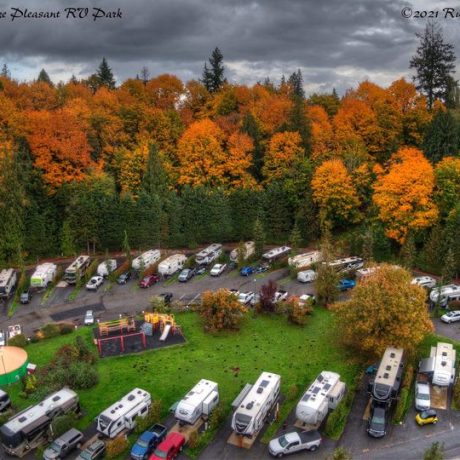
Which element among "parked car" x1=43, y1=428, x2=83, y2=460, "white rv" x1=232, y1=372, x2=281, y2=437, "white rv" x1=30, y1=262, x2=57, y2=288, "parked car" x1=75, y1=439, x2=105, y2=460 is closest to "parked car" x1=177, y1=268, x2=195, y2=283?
"white rv" x1=30, y1=262, x2=57, y2=288

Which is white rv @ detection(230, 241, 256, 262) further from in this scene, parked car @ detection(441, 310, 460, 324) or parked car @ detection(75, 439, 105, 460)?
parked car @ detection(75, 439, 105, 460)

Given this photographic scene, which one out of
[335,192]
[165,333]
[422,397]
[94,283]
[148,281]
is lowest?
[422,397]

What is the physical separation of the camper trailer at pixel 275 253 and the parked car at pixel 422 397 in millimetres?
29851

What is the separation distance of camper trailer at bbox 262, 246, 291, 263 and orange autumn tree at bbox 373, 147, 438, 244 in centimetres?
1324

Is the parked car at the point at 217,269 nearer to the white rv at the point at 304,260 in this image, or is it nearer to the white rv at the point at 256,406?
the white rv at the point at 304,260

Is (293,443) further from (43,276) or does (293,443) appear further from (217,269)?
(43,276)

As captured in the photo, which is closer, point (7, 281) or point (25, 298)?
point (25, 298)

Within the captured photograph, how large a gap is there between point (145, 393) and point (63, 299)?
25.1 metres

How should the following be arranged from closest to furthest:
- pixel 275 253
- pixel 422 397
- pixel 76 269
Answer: pixel 422 397 → pixel 76 269 → pixel 275 253

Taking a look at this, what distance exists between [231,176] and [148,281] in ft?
79.4

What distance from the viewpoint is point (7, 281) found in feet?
191

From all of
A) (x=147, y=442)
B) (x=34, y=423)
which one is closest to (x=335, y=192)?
(x=147, y=442)

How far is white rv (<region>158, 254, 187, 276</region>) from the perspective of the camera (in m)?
62.3

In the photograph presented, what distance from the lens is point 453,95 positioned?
8500 centimetres
